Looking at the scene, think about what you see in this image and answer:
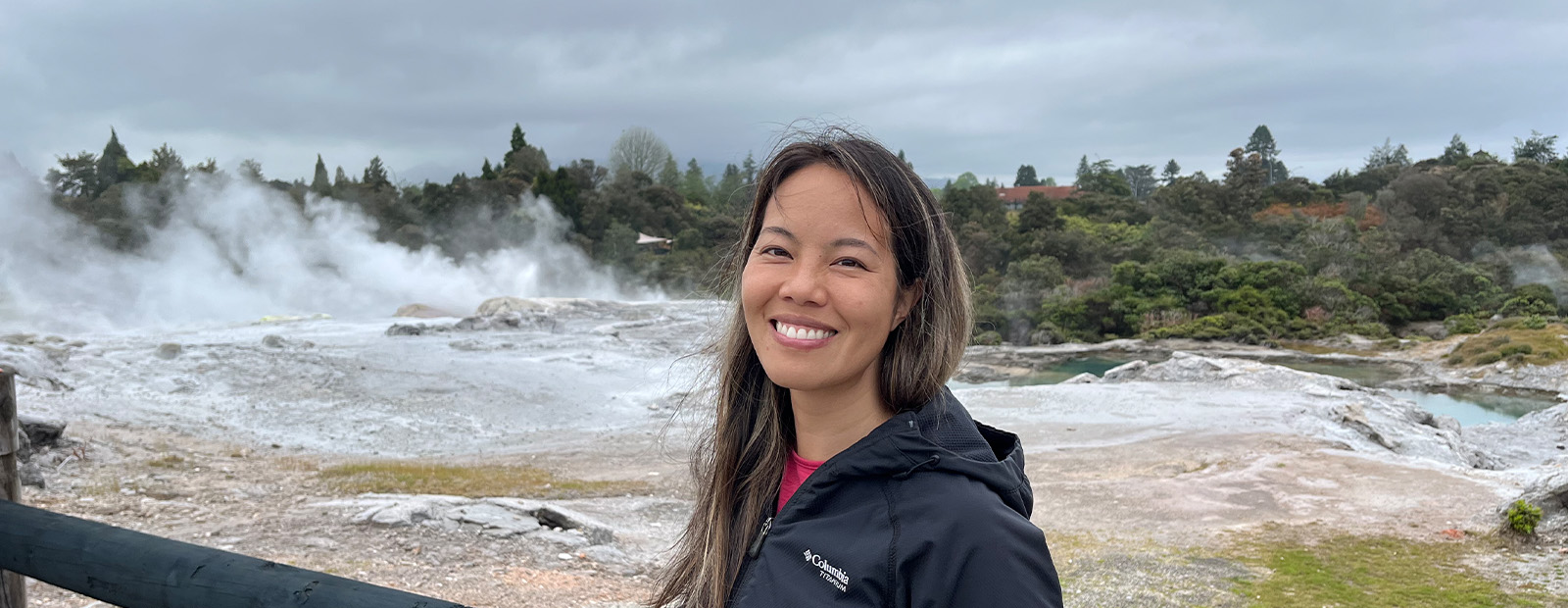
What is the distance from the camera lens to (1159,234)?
37.6 metres

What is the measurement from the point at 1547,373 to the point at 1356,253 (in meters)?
12.0

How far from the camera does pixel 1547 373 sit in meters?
20.9

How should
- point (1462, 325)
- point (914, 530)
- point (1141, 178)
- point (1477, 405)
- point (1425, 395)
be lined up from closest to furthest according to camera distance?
point (914, 530)
point (1477, 405)
point (1425, 395)
point (1462, 325)
point (1141, 178)

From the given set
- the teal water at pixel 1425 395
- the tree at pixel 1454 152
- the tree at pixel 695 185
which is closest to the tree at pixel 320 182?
the tree at pixel 695 185

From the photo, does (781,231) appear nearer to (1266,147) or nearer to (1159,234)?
(1159,234)

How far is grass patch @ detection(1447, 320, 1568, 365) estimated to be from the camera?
21.7 m

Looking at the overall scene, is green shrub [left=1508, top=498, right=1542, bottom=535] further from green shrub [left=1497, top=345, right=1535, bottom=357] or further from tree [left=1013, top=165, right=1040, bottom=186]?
tree [left=1013, top=165, right=1040, bottom=186]

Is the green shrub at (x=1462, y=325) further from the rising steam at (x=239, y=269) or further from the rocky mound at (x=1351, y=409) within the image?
the rising steam at (x=239, y=269)

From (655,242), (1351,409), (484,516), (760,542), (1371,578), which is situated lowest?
(1351,409)

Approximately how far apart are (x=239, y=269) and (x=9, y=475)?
36.4 meters

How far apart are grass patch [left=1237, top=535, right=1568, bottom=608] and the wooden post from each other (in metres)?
5.92

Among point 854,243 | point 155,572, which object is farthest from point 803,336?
point 155,572

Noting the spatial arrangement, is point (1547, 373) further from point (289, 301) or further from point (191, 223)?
point (191, 223)

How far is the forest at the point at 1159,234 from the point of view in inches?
1160
